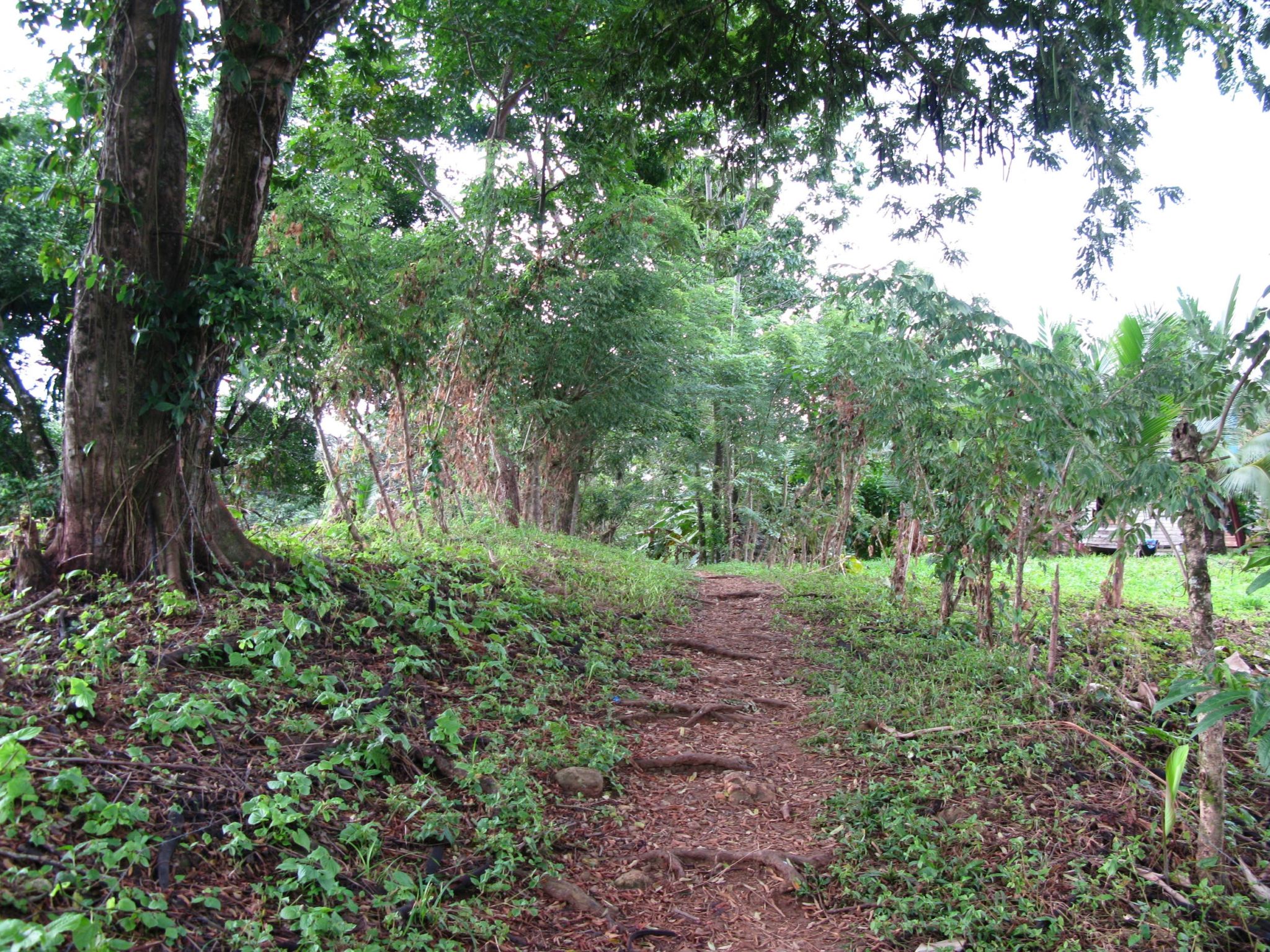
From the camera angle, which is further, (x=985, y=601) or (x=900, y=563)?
(x=900, y=563)

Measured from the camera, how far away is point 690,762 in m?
4.42

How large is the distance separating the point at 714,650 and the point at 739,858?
3222 mm

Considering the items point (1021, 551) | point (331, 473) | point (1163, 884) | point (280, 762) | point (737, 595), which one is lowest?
point (1163, 884)

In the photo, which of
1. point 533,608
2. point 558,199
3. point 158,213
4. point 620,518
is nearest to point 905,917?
point 533,608

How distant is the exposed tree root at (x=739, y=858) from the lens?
3.41 m

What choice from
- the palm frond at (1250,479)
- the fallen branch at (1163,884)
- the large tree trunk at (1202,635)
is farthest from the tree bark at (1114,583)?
Result: the palm frond at (1250,479)

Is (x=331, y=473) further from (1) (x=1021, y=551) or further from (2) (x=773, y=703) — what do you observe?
(1) (x=1021, y=551)

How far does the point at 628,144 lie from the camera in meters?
6.86

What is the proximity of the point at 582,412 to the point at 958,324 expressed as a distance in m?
8.10

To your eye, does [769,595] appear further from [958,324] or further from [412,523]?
[958,324]

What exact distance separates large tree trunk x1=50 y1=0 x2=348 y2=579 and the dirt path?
2625 mm

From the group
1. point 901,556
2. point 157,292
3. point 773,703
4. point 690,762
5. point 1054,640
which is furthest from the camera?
point 901,556

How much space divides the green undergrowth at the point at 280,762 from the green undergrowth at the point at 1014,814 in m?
1.36

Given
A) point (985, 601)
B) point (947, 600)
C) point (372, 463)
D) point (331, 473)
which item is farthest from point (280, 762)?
point (947, 600)
